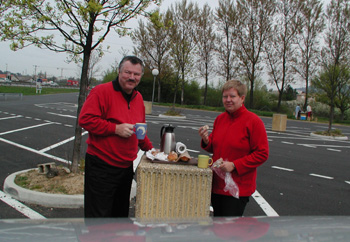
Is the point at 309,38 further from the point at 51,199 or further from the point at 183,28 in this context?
the point at 51,199

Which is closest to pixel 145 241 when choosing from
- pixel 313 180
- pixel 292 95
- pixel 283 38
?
pixel 313 180

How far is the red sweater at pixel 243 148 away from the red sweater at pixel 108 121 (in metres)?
0.85

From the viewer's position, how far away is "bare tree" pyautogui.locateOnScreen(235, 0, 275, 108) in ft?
109

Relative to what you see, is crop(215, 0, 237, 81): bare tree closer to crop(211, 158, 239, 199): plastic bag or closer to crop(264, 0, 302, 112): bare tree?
crop(264, 0, 302, 112): bare tree

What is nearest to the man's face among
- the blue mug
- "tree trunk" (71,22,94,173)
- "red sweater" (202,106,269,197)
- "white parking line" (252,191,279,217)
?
the blue mug

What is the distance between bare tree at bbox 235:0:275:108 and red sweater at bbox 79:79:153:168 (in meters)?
34.0

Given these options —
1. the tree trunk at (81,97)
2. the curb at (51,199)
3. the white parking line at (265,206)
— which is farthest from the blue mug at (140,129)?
the tree trunk at (81,97)

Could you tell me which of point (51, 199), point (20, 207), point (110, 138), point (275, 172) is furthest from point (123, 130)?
point (275, 172)

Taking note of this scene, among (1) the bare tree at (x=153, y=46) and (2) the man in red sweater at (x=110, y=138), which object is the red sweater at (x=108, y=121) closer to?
(2) the man in red sweater at (x=110, y=138)

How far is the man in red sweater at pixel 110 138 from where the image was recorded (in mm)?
2693

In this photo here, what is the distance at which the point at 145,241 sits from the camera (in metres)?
1.26

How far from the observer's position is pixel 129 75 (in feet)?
9.08

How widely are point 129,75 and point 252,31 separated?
113 feet

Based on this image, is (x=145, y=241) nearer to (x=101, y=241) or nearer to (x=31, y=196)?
(x=101, y=241)
